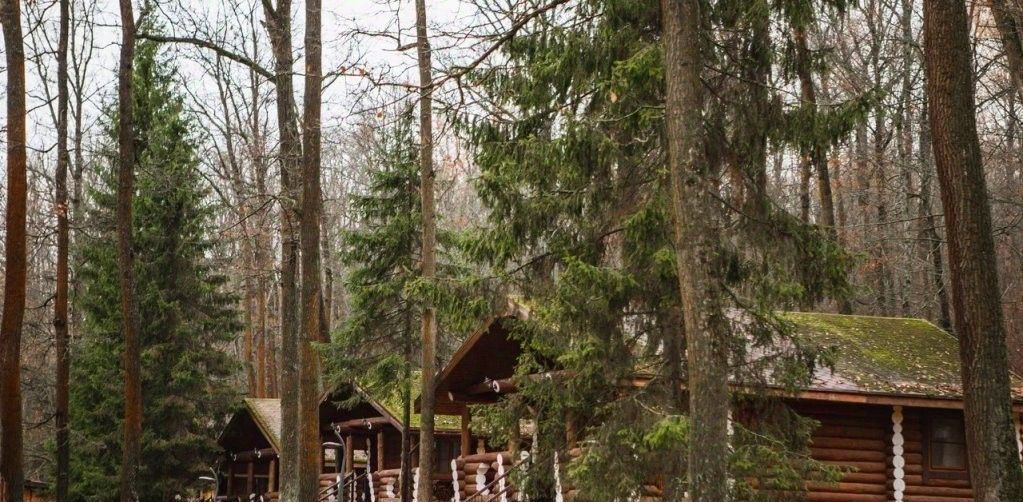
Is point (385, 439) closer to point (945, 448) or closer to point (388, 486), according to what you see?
point (388, 486)

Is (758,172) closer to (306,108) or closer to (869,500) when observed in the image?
(869,500)

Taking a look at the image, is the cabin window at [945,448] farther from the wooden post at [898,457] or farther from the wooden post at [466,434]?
the wooden post at [466,434]

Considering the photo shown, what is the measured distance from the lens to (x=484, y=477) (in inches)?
747

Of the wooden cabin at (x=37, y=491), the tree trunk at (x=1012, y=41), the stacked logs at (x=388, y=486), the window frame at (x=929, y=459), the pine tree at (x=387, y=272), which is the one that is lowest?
the wooden cabin at (x=37, y=491)

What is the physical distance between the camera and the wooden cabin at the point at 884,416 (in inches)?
590

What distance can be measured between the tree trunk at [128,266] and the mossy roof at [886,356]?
1029 cm

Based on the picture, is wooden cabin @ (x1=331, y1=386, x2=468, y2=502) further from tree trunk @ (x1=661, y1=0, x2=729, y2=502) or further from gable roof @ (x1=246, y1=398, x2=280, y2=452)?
tree trunk @ (x1=661, y1=0, x2=729, y2=502)

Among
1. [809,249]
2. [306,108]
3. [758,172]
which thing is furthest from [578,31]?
[306,108]

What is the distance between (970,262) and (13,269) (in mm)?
12540

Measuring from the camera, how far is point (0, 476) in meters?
15.6

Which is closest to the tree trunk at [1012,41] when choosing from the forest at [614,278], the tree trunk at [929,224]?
the forest at [614,278]

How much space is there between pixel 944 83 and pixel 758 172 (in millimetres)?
2694

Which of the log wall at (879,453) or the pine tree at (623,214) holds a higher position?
the pine tree at (623,214)

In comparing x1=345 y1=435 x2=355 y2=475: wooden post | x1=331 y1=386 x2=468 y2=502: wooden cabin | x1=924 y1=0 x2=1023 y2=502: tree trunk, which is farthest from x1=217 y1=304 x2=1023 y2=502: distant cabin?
x1=345 y1=435 x2=355 y2=475: wooden post
